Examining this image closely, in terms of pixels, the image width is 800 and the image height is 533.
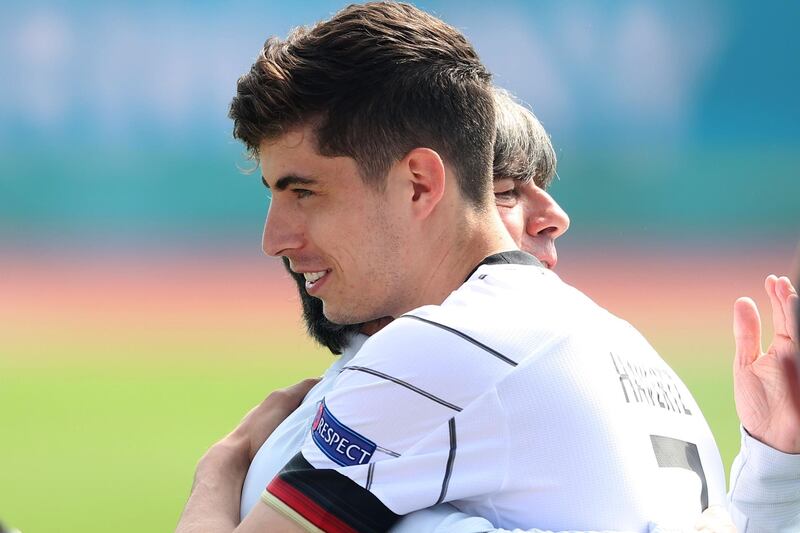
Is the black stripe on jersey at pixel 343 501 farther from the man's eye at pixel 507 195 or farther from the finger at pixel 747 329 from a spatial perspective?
the finger at pixel 747 329

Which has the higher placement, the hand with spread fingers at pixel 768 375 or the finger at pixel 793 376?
the finger at pixel 793 376

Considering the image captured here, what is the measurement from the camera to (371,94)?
1807mm

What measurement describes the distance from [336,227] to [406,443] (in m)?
0.53

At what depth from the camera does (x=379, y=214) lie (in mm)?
1790

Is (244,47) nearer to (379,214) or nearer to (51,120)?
(51,120)

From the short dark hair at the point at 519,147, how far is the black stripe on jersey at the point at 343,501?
90 centimetres

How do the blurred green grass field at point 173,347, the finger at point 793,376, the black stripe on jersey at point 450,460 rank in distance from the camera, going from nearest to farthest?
1. the finger at point 793,376
2. the black stripe on jersey at point 450,460
3. the blurred green grass field at point 173,347

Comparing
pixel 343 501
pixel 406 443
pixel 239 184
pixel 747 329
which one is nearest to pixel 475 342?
pixel 406 443

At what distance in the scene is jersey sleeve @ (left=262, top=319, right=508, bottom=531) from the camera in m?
1.38

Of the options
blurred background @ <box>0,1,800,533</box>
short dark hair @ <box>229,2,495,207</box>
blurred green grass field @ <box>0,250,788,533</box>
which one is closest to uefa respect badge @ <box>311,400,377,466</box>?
short dark hair @ <box>229,2,495,207</box>

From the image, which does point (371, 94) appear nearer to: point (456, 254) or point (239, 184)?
point (456, 254)

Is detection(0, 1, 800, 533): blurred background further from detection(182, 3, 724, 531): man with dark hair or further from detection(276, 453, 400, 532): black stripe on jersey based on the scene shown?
detection(276, 453, 400, 532): black stripe on jersey

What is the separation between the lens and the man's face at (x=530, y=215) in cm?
217

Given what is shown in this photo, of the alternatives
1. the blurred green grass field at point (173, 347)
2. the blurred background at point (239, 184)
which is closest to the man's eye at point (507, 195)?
the blurred green grass field at point (173, 347)
